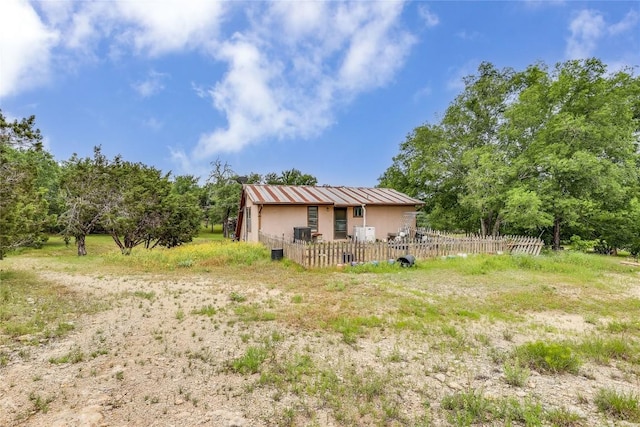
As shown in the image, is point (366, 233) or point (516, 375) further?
point (366, 233)

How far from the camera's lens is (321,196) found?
1795 cm

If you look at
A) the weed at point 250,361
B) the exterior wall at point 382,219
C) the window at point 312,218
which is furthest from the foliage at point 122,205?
the weed at point 250,361

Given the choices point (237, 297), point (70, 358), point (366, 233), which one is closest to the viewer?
point (70, 358)

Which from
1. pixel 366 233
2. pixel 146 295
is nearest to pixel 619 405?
pixel 146 295

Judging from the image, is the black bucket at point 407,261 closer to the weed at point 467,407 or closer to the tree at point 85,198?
the weed at point 467,407

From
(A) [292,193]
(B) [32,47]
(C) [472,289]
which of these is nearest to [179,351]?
(C) [472,289]

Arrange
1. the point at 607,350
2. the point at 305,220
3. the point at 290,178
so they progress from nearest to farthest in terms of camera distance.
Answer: the point at 607,350 → the point at 305,220 → the point at 290,178

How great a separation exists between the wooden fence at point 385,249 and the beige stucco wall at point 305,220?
4.61ft

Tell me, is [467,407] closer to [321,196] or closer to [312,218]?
[312,218]

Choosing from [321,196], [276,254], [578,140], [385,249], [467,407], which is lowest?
[467,407]

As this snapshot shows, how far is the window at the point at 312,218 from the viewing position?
56.5 ft

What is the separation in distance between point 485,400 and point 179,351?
4081 mm

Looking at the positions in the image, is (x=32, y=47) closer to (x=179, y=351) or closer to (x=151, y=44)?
(x=151, y=44)

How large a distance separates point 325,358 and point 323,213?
43.9 feet
